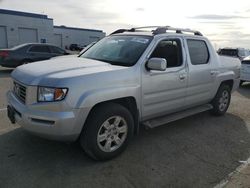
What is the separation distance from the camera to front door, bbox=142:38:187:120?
14.8 ft

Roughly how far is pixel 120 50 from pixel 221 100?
3067mm

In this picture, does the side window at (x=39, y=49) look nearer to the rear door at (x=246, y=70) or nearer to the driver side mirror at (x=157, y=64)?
the rear door at (x=246, y=70)

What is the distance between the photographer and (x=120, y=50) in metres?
4.80

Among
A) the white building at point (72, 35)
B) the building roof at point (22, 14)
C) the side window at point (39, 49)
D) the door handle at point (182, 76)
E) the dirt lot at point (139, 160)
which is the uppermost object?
the building roof at point (22, 14)

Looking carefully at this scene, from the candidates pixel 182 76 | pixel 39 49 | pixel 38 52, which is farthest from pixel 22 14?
pixel 182 76

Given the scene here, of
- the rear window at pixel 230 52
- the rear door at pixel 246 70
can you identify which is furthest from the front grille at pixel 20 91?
the rear window at pixel 230 52

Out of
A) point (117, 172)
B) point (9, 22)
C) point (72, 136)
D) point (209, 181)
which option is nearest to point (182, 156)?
point (209, 181)

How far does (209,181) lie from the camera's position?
12.1 feet

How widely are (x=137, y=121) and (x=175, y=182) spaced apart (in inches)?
48.0

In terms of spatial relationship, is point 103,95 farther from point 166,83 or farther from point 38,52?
point 38,52

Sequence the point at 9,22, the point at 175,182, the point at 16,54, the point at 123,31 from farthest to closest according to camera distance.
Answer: the point at 9,22 < the point at 16,54 < the point at 123,31 < the point at 175,182

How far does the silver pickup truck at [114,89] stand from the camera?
11.8 feet

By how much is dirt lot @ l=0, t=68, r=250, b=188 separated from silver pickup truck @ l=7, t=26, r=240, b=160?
1.10ft

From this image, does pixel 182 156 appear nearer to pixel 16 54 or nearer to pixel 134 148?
pixel 134 148
